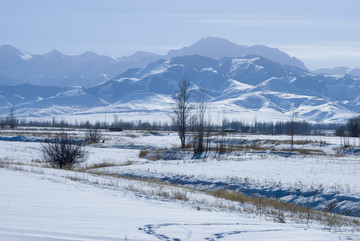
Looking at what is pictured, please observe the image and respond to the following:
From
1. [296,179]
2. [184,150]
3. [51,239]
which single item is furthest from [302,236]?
[184,150]

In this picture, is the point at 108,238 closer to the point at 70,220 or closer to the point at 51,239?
the point at 51,239

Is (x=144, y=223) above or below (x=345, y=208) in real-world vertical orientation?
above

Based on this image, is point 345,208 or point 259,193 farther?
point 259,193

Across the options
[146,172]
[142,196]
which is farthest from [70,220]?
[146,172]

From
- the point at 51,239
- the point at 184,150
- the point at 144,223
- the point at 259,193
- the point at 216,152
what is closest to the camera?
the point at 51,239

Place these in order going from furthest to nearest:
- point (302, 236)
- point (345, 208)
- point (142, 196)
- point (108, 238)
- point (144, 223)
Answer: point (345, 208), point (142, 196), point (144, 223), point (302, 236), point (108, 238)

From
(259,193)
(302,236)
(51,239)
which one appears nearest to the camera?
(51,239)

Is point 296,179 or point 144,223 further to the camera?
point 296,179

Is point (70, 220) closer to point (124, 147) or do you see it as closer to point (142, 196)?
point (142, 196)

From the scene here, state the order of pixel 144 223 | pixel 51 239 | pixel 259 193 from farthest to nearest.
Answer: pixel 259 193, pixel 144 223, pixel 51 239

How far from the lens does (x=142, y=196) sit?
50.6ft

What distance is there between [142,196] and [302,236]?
27.3ft

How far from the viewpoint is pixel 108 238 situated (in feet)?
23.6

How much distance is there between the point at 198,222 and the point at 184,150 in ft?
132
